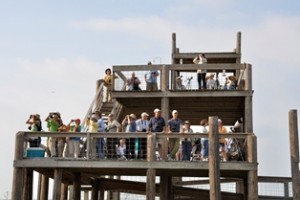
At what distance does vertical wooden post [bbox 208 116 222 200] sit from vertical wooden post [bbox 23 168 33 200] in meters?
5.81

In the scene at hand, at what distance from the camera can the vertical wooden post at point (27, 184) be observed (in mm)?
18828

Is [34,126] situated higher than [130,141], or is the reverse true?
[34,126]

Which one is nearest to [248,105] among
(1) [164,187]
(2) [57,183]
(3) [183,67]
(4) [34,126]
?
(3) [183,67]

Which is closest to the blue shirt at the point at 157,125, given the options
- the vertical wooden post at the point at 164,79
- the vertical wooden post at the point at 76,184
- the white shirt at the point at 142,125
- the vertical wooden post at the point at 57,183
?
the white shirt at the point at 142,125

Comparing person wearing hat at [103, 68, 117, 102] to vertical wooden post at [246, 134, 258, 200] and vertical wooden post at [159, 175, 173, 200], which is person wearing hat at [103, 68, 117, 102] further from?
vertical wooden post at [246, 134, 258, 200]

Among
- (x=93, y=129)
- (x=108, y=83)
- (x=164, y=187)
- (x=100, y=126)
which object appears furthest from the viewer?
(x=108, y=83)

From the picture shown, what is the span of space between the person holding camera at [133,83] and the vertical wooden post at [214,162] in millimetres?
5643

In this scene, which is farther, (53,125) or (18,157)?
(53,125)

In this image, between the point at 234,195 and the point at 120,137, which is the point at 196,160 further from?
the point at 234,195

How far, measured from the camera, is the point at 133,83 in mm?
21797

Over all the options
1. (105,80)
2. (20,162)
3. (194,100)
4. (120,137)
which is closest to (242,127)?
(194,100)

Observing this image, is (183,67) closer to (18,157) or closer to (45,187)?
(45,187)

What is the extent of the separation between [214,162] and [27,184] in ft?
20.1

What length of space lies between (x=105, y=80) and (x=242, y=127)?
562 centimetres
